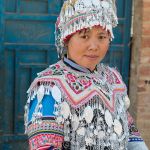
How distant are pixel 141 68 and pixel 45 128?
2461mm

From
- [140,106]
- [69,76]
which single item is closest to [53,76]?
[69,76]

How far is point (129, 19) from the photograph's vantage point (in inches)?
172

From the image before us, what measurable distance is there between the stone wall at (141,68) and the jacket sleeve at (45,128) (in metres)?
2.41

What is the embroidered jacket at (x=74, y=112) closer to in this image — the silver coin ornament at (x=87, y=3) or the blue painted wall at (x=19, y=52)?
the silver coin ornament at (x=87, y=3)

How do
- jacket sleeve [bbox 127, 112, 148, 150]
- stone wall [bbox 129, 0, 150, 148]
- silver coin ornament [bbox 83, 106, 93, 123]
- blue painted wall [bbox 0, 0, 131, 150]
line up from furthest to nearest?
stone wall [bbox 129, 0, 150, 148]
blue painted wall [bbox 0, 0, 131, 150]
jacket sleeve [bbox 127, 112, 148, 150]
silver coin ornament [bbox 83, 106, 93, 123]

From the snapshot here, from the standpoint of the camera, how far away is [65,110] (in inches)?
81.0

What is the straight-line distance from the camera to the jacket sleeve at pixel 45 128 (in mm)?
1987

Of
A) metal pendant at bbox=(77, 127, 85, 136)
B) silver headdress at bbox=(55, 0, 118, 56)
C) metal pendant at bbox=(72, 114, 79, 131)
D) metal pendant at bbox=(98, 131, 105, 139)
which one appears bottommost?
metal pendant at bbox=(98, 131, 105, 139)

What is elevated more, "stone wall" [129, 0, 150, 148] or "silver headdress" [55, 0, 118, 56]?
"silver headdress" [55, 0, 118, 56]

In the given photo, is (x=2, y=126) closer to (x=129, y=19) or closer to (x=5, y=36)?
(x=5, y=36)

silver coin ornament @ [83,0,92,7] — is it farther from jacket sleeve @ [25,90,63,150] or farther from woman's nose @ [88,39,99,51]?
jacket sleeve @ [25,90,63,150]

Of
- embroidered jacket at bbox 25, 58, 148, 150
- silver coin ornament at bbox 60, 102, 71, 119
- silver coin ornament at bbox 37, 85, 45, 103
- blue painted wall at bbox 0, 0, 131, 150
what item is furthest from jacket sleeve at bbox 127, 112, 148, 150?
blue painted wall at bbox 0, 0, 131, 150

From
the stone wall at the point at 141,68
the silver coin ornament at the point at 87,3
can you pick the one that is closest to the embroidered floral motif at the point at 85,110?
the silver coin ornament at the point at 87,3

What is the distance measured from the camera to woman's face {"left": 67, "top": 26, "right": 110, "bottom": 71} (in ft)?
6.97
